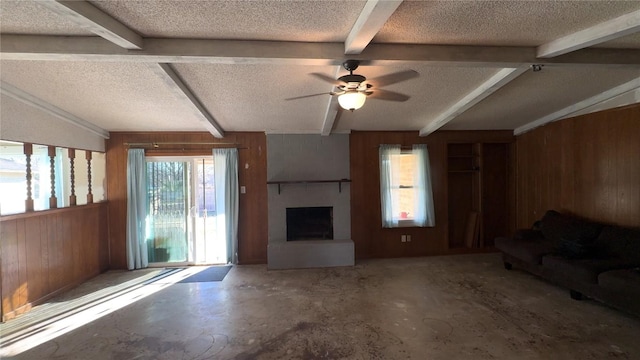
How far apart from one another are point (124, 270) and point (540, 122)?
24.2 ft

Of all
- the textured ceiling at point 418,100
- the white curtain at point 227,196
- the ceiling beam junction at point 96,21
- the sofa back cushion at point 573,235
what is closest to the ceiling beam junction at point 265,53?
the ceiling beam junction at point 96,21

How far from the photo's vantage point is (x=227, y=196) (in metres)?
4.70

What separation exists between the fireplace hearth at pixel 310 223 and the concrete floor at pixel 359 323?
1.02 metres

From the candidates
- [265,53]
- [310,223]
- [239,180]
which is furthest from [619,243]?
[239,180]

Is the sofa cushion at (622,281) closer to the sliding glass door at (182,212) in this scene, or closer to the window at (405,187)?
the window at (405,187)

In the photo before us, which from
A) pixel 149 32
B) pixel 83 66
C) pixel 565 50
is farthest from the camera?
pixel 83 66

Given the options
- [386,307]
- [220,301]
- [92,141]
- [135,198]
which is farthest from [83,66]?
[386,307]

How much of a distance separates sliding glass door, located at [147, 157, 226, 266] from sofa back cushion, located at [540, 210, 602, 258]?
495 cm

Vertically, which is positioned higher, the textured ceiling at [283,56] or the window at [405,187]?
the textured ceiling at [283,56]

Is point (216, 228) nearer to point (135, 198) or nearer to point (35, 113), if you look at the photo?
point (135, 198)

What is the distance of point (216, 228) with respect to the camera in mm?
4770

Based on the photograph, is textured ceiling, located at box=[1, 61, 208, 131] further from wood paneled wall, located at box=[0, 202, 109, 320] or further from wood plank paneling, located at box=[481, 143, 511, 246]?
wood plank paneling, located at box=[481, 143, 511, 246]

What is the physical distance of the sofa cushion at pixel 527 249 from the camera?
12.1ft

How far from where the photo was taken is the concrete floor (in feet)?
7.79
